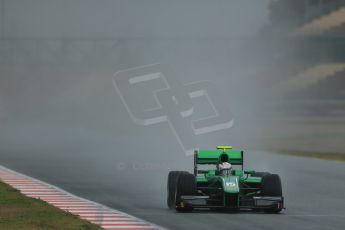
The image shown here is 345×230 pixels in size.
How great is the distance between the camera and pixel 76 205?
3020 cm

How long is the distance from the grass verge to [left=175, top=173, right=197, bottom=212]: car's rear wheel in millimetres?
2452

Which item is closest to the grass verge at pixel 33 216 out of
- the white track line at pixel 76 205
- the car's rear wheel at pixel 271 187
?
the white track line at pixel 76 205

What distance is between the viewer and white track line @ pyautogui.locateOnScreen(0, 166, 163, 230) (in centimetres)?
2519

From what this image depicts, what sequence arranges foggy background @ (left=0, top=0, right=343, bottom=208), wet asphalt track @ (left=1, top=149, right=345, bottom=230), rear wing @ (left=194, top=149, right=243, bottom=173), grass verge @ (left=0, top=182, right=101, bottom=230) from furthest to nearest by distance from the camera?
1. foggy background @ (left=0, top=0, right=343, bottom=208)
2. rear wing @ (left=194, top=149, right=243, bottom=173)
3. wet asphalt track @ (left=1, top=149, right=345, bottom=230)
4. grass verge @ (left=0, top=182, right=101, bottom=230)

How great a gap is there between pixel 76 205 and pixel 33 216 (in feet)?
12.8

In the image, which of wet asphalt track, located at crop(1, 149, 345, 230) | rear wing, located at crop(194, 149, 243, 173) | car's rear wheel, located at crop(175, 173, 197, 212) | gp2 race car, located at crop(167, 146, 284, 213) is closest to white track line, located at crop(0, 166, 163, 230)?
wet asphalt track, located at crop(1, 149, 345, 230)

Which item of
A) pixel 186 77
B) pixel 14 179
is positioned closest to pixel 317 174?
pixel 14 179

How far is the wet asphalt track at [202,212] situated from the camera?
84.3 ft

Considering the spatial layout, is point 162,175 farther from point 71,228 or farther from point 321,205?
point 71,228

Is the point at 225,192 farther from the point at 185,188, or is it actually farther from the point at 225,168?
the point at 225,168

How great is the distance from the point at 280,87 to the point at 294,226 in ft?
166

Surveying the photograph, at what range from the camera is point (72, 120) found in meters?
98.6

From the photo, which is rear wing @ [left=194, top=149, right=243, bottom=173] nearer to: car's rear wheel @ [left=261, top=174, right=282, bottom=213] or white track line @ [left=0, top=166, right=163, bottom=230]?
car's rear wheel @ [left=261, top=174, right=282, bottom=213]

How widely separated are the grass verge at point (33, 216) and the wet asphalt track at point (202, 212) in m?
1.70
